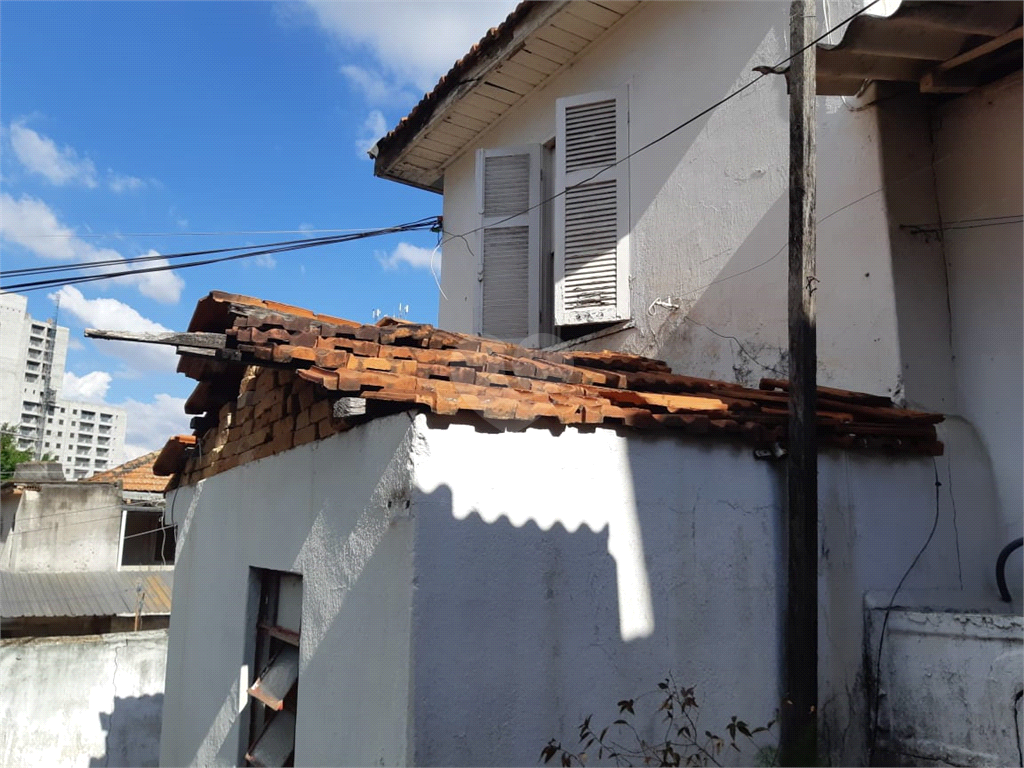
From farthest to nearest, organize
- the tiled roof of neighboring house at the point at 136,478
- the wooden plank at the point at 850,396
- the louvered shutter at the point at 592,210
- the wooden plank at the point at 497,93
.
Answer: the tiled roof of neighboring house at the point at 136,478
the wooden plank at the point at 497,93
the louvered shutter at the point at 592,210
the wooden plank at the point at 850,396

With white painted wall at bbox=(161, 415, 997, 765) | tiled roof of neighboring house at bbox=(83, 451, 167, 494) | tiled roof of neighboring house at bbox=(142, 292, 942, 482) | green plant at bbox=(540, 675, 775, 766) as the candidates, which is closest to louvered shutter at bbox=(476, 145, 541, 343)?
tiled roof of neighboring house at bbox=(142, 292, 942, 482)

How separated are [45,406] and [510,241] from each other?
5566 centimetres

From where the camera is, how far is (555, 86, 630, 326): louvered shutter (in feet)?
24.0

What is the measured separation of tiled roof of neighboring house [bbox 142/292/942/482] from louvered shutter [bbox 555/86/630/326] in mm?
1903

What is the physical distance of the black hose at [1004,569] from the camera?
15.1ft

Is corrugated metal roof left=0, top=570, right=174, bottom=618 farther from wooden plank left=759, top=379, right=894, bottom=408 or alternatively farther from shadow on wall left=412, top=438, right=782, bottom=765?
shadow on wall left=412, top=438, right=782, bottom=765

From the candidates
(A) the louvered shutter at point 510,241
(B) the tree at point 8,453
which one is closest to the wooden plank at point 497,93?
(A) the louvered shutter at point 510,241

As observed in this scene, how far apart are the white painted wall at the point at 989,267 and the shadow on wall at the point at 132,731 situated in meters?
10.9

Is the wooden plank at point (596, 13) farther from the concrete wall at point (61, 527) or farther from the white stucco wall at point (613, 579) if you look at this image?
the concrete wall at point (61, 527)

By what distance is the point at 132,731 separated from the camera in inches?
459

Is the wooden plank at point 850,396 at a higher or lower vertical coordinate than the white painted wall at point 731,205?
lower

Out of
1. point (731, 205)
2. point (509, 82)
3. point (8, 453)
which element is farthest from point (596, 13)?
point (8, 453)

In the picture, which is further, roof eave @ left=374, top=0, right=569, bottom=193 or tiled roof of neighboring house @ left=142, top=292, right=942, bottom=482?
roof eave @ left=374, top=0, right=569, bottom=193

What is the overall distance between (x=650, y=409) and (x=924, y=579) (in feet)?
7.08
